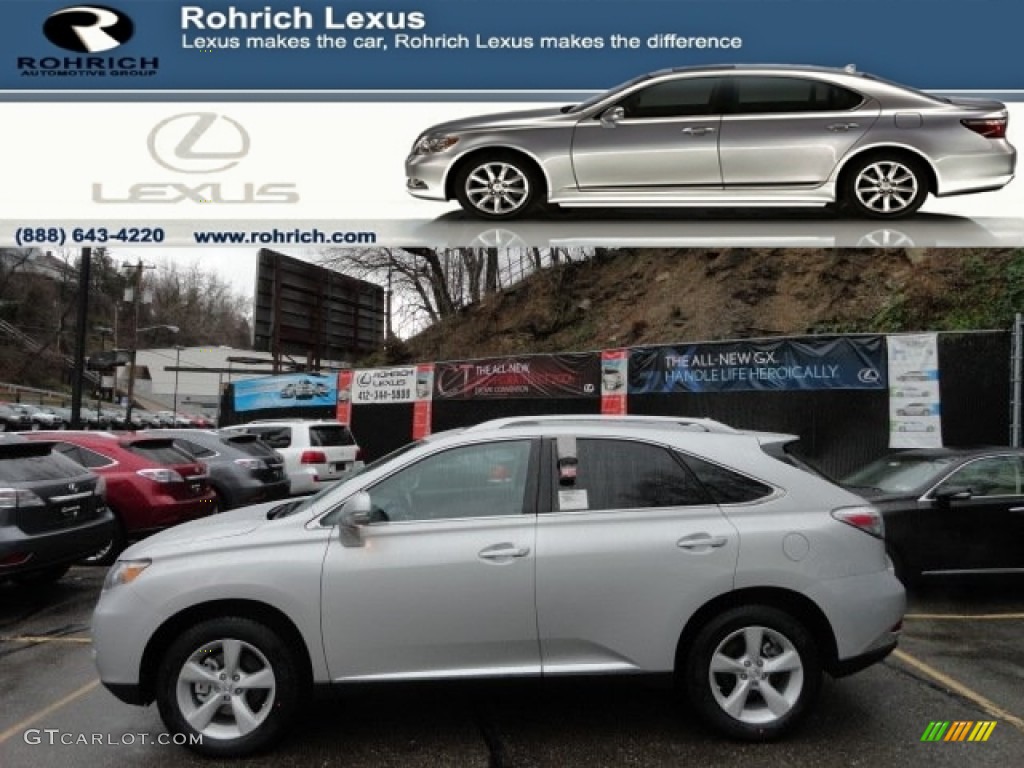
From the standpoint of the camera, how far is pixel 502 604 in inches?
144

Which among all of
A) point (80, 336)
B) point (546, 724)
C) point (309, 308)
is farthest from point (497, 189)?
point (80, 336)

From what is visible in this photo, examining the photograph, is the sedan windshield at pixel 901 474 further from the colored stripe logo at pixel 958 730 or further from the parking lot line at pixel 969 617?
the colored stripe logo at pixel 958 730

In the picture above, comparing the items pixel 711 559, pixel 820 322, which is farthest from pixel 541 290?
pixel 711 559

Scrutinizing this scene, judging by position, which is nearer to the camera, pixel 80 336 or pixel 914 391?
pixel 914 391

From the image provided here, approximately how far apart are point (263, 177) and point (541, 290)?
1679cm

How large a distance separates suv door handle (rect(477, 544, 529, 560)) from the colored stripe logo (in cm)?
216

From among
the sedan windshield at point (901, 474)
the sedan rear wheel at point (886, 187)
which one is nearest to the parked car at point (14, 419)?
the sedan windshield at point (901, 474)

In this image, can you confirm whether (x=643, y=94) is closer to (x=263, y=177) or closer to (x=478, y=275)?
(x=263, y=177)

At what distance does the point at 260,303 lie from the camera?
5.13 metres

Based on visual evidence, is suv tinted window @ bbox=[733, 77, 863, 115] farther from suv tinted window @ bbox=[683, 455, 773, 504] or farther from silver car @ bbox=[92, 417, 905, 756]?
silver car @ bbox=[92, 417, 905, 756]

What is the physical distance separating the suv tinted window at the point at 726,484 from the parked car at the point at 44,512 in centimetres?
509

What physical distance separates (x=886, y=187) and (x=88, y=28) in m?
4.30

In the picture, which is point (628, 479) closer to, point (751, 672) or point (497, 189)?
point (751, 672)

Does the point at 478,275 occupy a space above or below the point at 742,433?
above
